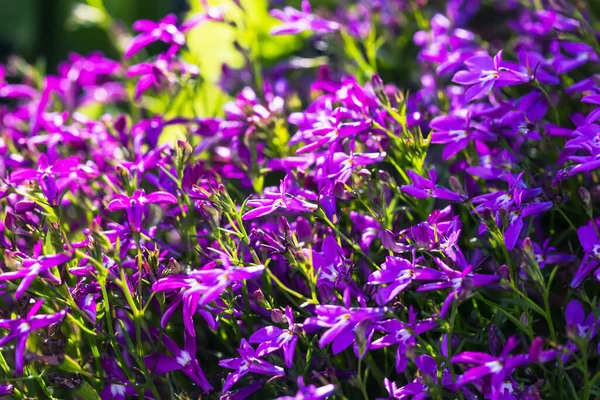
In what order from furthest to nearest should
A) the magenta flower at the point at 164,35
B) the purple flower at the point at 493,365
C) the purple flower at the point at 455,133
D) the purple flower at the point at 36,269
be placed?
the magenta flower at the point at 164,35 → the purple flower at the point at 455,133 → the purple flower at the point at 36,269 → the purple flower at the point at 493,365

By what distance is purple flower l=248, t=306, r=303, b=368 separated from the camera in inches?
43.0

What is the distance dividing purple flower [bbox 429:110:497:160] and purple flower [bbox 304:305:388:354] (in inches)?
15.5

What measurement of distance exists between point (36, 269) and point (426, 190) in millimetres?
640

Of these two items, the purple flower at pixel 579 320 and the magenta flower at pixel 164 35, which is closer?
the purple flower at pixel 579 320

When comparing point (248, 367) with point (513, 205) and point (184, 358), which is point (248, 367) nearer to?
point (184, 358)

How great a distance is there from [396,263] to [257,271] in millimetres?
216

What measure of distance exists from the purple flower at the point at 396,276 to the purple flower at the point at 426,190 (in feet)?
0.48

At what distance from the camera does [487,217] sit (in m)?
1.10

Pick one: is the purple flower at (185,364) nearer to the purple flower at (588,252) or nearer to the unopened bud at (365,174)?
the unopened bud at (365,174)

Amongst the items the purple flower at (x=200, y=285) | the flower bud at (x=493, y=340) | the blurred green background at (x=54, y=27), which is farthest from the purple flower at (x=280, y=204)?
the blurred green background at (x=54, y=27)

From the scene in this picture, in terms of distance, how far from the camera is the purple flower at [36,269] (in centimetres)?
110

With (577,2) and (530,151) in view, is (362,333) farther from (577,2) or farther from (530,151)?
(577,2)

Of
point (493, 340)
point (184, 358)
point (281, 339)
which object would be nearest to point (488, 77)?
point (493, 340)

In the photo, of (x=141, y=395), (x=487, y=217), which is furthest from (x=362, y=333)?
(x=141, y=395)
